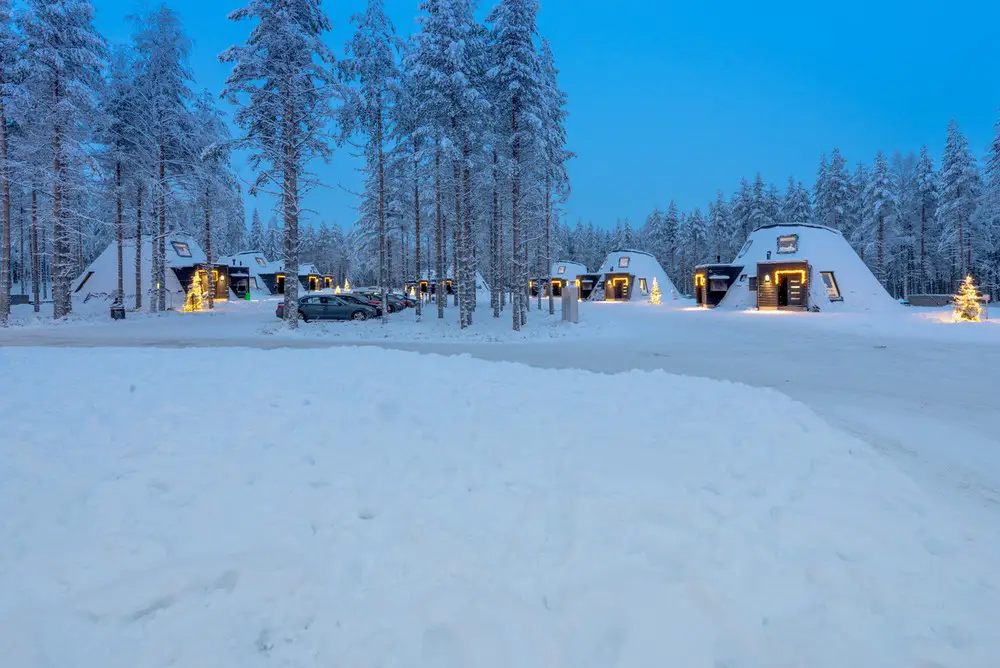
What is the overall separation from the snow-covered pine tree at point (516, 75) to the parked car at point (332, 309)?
9177 mm

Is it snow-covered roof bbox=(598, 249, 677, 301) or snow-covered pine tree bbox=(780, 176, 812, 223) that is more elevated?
snow-covered pine tree bbox=(780, 176, 812, 223)

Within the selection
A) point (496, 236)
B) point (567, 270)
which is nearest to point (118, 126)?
point (496, 236)

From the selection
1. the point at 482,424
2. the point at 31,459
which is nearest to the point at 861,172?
the point at 482,424

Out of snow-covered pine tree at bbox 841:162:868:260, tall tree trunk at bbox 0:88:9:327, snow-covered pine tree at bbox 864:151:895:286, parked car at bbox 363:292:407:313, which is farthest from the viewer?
snow-covered pine tree at bbox 841:162:868:260

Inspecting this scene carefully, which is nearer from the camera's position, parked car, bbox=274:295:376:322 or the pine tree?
parked car, bbox=274:295:376:322

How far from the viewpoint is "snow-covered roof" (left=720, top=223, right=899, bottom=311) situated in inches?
1371

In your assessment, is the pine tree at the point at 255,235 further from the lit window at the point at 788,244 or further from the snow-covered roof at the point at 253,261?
the lit window at the point at 788,244

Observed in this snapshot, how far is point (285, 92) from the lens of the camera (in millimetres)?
19359

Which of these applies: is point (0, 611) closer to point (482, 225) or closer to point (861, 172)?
point (482, 225)

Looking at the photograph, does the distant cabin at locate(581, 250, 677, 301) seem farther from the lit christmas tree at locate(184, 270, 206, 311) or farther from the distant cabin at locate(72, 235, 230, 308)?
the lit christmas tree at locate(184, 270, 206, 311)

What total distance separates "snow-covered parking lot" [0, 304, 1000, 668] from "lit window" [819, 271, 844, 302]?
32.2 meters

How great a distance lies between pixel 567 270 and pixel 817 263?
33.2 meters

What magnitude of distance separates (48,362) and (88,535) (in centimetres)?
570

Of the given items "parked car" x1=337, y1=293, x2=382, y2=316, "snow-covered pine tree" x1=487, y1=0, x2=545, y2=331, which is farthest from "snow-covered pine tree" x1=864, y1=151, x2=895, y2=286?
"parked car" x1=337, y1=293, x2=382, y2=316
